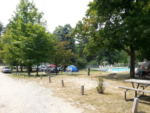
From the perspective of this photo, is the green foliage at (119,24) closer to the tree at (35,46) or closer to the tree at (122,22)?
the tree at (122,22)

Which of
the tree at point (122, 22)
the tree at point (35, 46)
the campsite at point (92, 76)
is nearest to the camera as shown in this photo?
the campsite at point (92, 76)

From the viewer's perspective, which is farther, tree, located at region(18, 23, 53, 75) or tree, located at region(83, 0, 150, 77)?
tree, located at region(18, 23, 53, 75)

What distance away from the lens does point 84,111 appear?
16.2ft

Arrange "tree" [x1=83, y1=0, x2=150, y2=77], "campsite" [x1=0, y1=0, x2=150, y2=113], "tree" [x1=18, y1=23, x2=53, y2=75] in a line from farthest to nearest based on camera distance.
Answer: "tree" [x1=18, y1=23, x2=53, y2=75] < "tree" [x1=83, y1=0, x2=150, y2=77] < "campsite" [x1=0, y1=0, x2=150, y2=113]

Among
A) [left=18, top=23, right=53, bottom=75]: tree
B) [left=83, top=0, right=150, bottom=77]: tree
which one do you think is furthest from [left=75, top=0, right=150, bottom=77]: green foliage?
[left=18, top=23, right=53, bottom=75]: tree

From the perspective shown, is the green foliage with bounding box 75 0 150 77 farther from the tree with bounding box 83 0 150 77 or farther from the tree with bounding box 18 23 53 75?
the tree with bounding box 18 23 53 75

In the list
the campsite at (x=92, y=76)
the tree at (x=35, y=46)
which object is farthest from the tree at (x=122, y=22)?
the tree at (x=35, y=46)

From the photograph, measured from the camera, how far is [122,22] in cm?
1479

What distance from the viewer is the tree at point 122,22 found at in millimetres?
11844

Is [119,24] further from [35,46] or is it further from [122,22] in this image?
[35,46]

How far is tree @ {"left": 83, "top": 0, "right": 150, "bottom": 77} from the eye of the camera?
11844 mm

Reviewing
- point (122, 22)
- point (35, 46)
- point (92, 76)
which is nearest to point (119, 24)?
point (122, 22)

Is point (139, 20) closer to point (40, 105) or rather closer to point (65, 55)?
point (40, 105)

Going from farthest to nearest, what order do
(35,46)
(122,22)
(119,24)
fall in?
(35,46)
(119,24)
(122,22)
